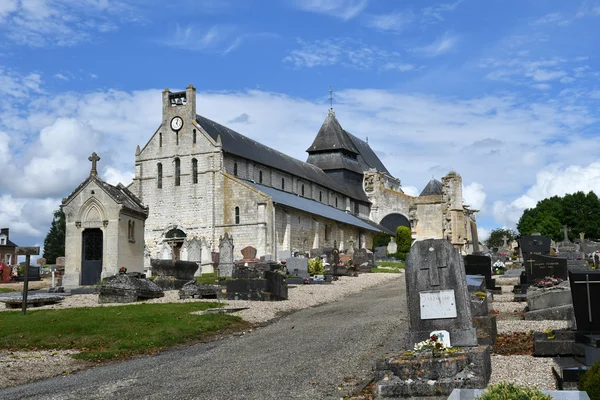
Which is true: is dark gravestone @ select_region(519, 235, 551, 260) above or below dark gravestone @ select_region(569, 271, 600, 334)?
above

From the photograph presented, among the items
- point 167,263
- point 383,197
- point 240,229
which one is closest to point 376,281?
point 167,263

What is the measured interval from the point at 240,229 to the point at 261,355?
3323cm

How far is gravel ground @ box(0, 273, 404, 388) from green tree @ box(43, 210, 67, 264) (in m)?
49.3

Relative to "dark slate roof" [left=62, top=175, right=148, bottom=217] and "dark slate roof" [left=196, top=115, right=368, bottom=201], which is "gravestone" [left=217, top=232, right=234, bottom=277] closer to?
"dark slate roof" [left=62, top=175, right=148, bottom=217]

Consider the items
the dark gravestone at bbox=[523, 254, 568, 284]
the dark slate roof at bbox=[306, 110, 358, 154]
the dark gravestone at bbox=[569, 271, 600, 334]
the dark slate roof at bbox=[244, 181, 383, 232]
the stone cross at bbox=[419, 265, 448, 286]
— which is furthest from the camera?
the dark slate roof at bbox=[306, 110, 358, 154]

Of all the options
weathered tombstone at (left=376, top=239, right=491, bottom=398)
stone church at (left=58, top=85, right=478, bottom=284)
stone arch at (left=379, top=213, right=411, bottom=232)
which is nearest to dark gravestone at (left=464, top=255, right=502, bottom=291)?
weathered tombstone at (left=376, top=239, right=491, bottom=398)

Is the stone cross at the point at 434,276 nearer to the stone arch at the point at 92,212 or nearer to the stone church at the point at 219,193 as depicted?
the stone arch at the point at 92,212

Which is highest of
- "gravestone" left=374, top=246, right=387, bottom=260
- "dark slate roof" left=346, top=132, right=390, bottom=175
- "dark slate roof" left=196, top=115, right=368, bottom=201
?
"dark slate roof" left=346, top=132, right=390, bottom=175

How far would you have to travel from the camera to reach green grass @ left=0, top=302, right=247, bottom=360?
38.3 ft

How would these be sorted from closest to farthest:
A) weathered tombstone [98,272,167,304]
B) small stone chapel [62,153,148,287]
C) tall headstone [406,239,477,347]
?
tall headstone [406,239,477,347] < weathered tombstone [98,272,167,304] < small stone chapel [62,153,148,287]

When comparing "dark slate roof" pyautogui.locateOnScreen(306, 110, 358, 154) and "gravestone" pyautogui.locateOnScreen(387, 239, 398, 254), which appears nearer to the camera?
"gravestone" pyautogui.locateOnScreen(387, 239, 398, 254)

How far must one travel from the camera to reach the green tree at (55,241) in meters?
70.4

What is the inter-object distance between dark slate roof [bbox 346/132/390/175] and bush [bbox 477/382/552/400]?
66882 millimetres

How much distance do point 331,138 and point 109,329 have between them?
187 feet
